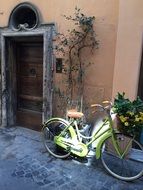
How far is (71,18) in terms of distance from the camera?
464cm

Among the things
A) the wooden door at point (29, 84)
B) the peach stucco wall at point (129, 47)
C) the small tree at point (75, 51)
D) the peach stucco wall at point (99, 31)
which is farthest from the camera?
the wooden door at point (29, 84)

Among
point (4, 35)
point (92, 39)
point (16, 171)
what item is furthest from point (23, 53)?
point (16, 171)

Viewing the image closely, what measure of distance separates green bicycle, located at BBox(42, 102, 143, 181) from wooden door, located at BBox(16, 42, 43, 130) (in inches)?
45.6

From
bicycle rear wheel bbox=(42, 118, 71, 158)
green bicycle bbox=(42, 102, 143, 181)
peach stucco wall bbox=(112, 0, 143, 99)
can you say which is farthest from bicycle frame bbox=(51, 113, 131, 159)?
peach stucco wall bbox=(112, 0, 143, 99)

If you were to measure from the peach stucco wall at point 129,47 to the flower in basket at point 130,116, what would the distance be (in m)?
0.63

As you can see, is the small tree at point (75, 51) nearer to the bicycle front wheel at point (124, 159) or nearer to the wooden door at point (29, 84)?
the wooden door at point (29, 84)

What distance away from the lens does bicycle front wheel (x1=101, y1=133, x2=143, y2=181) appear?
3660mm

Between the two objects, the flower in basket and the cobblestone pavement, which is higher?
the flower in basket

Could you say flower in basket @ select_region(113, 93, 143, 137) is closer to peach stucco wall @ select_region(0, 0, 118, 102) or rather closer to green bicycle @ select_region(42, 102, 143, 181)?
green bicycle @ select_region(42, 102, 143, 181)

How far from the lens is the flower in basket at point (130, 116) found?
338 cm

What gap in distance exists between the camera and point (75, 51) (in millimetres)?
4684

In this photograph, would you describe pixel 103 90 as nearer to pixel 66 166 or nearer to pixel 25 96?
pixel 66 166

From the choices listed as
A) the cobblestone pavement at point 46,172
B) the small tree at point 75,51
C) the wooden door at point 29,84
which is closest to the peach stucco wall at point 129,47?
the small tree at point 75,51

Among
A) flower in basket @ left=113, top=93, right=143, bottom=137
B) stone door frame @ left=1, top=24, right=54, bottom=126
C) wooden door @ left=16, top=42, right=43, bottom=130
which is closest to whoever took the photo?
flower in basket @ left=113, top=93, right=143, bottom=137
